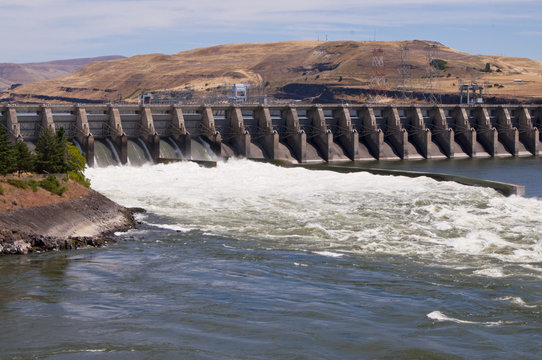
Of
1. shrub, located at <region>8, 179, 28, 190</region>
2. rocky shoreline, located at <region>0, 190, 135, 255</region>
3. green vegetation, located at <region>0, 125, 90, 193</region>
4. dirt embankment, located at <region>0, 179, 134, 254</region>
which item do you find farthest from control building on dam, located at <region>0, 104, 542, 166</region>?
shrub, located at <region>8, 179, 28, 190</region>

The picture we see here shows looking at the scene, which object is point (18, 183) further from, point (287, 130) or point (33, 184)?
point (287, 130)

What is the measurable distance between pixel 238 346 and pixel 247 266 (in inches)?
344

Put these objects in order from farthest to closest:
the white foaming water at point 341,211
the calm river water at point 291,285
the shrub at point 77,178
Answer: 1. the shrub at point 77,178
2. the white foaming water at point 341,211
3. the calm river water at point 291,285

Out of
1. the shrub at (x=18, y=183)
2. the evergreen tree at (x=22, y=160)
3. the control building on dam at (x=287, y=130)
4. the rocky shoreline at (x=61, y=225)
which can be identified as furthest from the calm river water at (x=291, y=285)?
the control building on dam at (x=287, y=130)

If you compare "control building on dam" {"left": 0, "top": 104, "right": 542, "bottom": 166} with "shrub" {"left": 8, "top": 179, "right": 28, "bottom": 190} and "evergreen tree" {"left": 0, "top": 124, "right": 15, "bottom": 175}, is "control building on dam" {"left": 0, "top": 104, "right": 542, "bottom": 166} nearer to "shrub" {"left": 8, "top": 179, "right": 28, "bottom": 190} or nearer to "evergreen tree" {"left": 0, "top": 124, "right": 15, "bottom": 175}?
"evergreen tree" {"left": 0, "top": 124, "right": 15, "bottom": 175}

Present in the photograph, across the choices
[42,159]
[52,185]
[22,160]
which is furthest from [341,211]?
[22,160]

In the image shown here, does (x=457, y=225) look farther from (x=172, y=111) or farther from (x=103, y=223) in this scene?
(x=172, y=111)

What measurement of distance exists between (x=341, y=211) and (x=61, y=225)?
52.1 feet

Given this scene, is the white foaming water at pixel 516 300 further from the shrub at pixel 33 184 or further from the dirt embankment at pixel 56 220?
the shrub at pixel 33 184

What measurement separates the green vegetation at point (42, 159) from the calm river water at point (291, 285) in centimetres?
455

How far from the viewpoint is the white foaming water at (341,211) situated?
31375 mm

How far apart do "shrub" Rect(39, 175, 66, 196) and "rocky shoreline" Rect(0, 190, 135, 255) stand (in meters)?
0.85

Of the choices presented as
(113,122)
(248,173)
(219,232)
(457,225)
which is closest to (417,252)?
(457,225)

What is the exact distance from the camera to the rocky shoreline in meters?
29.4
